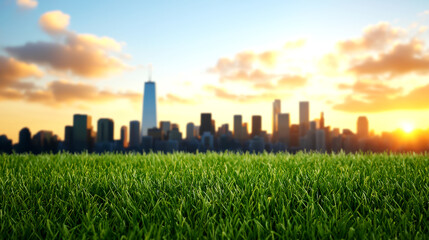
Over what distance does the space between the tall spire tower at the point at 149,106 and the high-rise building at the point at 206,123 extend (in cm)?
4413

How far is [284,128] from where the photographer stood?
61.1 meters

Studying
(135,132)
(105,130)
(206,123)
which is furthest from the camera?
(206,123)

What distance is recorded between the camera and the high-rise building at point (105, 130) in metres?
52.1

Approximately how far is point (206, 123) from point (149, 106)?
5177 centimetres

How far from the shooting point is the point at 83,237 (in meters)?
2.49

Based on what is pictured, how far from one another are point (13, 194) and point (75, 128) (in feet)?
129

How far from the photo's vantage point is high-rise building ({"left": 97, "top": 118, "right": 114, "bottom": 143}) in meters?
52.1

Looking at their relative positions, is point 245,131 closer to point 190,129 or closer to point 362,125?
point 190,129

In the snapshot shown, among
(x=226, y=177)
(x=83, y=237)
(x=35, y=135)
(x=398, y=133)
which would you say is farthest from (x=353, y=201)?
(x=35, y=135)

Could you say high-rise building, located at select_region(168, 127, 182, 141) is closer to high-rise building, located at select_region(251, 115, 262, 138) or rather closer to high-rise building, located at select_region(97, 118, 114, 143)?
high-rise building, located at select_region(97, 118, 114, 143)

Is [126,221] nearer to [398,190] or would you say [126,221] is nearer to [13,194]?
[13,194]

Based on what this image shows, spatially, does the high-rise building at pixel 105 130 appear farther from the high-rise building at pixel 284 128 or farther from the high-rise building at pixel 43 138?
the high-rise building at pixel 284 128

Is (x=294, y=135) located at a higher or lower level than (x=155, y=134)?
lower

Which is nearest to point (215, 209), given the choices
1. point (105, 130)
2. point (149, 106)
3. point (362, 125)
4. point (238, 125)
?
point (105, 130)
